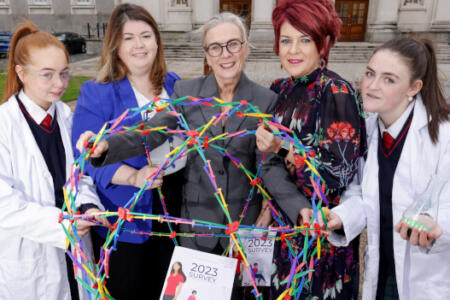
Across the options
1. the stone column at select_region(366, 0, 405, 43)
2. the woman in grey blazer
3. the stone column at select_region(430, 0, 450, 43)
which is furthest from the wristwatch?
the stone column at select_region(430, 0, 450, 43)

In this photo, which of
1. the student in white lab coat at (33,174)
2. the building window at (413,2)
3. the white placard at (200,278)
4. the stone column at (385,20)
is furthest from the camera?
the building window at (413,2)

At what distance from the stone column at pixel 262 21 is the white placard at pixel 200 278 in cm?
1648

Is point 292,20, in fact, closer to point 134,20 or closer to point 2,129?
point 134,20

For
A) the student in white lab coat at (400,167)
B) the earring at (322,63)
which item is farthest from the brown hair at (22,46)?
the student in white lab coat at (400,167)

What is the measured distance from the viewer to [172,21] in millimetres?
18719

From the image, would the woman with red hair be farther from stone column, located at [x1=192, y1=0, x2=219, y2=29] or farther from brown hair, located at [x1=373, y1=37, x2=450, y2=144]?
stone column, located at [x1=192, y1=0, x2=219, y2=29]

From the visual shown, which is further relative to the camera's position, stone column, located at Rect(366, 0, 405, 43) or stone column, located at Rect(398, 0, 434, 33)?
stone column, located at Rect(398, 0, 434, 33)

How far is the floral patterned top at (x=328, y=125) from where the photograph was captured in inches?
58.2

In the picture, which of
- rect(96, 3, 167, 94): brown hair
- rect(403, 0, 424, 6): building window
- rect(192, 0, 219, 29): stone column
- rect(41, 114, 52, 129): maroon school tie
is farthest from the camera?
rect(192, 0, 219, 29): stone column

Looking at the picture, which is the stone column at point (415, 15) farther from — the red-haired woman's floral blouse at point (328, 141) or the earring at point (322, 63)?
the red-haired woman's floral blouse at point (328, 141)

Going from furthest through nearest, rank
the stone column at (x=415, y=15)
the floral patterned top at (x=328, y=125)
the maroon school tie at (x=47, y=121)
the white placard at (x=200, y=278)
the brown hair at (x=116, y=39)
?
the stone column at (x=415, y=15) → the brown hair at (x=116, y=39) → the maroon school tie at (x=47, y=121) → the floral patterned top at (x=328, y=125) → the white placard at (x=200, y=278)

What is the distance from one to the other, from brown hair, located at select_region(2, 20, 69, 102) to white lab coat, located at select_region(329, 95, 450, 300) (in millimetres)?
1651

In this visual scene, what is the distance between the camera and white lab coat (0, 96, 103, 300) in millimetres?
1573

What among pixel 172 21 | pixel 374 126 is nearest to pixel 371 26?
pixel 172 21
